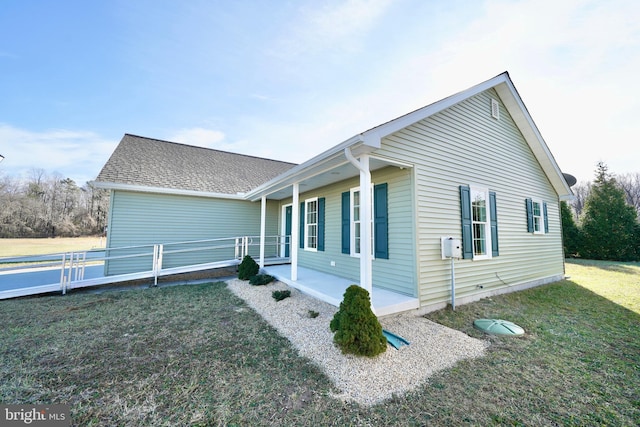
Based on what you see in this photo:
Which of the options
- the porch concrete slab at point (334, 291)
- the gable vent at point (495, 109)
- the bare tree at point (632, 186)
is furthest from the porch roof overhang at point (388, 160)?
the bare tree at point (632, 186)

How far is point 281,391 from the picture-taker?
2.56 m

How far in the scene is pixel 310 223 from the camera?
838cm

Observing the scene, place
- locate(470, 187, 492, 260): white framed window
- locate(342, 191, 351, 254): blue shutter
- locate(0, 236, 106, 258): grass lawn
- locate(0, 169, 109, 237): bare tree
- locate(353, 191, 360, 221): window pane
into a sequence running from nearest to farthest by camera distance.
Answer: locate(470, 187, 492, 260): white framed window
locate(353, 191, 360, 221): window pane
locate(342, 191, 351, 254): blue shutter
locate(0, 236, 106, 258): grass lawn
locate(0, 169, 109, 237): bare tree

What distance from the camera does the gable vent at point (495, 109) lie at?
6.67 m

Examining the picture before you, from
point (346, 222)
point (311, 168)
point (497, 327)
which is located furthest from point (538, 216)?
point (311, 168)

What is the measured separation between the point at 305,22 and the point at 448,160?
546 centimetres

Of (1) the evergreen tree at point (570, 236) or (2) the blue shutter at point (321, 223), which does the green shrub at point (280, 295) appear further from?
(1) the evergreen tree at point (570, 236)

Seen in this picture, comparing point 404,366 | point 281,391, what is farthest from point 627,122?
point 281,391

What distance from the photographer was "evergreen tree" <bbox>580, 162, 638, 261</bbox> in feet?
43.4

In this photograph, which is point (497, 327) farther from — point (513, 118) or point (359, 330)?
point (513, 118)

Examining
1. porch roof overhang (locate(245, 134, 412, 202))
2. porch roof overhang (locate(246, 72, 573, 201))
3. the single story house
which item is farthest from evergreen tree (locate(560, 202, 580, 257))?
porch roof overhang (locate(245, 134, 412, 202))

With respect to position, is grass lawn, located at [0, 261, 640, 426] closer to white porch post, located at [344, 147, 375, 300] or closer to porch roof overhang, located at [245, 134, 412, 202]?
white porch post, located at [344, 147, 375, 300]

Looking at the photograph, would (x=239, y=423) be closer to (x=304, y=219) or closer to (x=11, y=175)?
(x=304, y=219)

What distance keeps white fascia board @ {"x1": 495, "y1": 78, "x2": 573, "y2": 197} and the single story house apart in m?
→ 0.03
